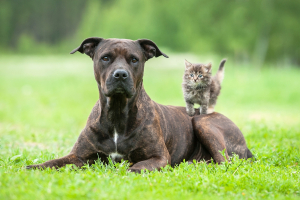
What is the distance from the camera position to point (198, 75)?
6141mm

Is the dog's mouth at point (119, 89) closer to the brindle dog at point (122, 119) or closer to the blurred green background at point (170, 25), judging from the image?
the brindle dog at point (122, 119)

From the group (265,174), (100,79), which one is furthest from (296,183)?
(100,79)

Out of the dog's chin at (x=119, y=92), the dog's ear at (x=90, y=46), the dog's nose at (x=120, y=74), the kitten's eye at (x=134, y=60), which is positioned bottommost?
the dog's chin at (x=119, y=92)

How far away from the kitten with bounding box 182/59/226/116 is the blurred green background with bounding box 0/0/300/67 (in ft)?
60.6

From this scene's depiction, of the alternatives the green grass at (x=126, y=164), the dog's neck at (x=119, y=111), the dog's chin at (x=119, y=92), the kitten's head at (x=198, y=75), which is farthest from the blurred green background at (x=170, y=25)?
the dog's chin at (x=119, y=92)

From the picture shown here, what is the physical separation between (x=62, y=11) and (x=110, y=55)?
46791 mm

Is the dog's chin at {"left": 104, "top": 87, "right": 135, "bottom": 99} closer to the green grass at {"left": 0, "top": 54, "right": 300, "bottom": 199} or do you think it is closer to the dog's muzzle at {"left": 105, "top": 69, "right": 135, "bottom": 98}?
the dog's muzzle at {"left": 105, "top": 69, "right": 135, "bottom": 98}

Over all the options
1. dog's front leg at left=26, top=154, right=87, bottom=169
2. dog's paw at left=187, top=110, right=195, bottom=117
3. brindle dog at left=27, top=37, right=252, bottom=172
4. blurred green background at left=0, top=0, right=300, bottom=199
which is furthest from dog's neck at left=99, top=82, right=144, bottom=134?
dog's paw at left=187, top=110, right=195, bottom=117

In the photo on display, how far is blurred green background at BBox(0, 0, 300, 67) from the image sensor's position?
24.1 metres

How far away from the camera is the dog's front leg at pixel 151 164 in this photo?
13.8 feet

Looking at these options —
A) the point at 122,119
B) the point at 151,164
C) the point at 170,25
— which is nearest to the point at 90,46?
the point at 122,119

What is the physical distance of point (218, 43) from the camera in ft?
86.5

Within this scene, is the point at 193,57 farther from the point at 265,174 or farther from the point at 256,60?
the point at 265,174

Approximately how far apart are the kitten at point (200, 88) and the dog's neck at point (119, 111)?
1.51 m
